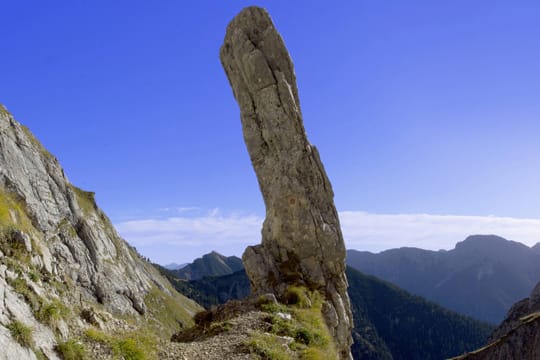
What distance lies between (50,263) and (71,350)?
Result: 6.96 metres

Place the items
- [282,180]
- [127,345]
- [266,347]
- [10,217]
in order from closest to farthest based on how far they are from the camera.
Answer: [127,345] < [10,217] < [266,347] < [282,180]

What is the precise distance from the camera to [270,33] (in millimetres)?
45812

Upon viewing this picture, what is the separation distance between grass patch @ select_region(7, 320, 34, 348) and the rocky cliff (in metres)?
0.03

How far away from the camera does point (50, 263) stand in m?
20.2

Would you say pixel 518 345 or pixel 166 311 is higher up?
pixel 518 345

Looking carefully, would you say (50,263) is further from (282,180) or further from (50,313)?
(282,180)

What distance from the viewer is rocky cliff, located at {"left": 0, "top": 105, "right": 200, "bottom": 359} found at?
1445 centimetres

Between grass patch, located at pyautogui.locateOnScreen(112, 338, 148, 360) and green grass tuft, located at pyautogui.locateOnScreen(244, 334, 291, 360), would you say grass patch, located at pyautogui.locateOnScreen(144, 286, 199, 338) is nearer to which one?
green grass tuft, located at pyautogui.locateOnScreen(244, 334, 291, 360)

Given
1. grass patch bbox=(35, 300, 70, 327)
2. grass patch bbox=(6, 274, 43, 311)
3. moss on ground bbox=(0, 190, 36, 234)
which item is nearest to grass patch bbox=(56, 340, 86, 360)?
grass patch bbox=(35, 300, 70, 327)

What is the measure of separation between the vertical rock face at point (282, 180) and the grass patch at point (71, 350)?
22.4m

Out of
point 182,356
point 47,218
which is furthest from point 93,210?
point 182,356

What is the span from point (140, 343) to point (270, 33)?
120 feet

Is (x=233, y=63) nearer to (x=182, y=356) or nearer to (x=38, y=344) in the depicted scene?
(x=182, y=356)

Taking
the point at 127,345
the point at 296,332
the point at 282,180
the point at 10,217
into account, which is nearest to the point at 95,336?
the point at 127,345
